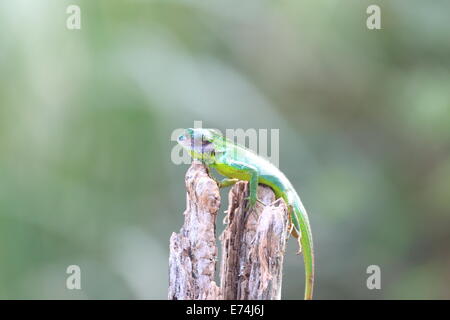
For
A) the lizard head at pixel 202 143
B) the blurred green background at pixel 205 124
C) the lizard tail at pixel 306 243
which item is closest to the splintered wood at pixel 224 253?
the lizard tail at pixel 306 243

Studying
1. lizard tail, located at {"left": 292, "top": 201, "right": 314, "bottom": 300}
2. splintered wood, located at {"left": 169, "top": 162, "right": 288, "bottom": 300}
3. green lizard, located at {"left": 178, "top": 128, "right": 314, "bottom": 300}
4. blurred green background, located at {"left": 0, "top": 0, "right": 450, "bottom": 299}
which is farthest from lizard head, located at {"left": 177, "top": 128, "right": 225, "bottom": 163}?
blurred green background, located at {"left": 0, "top": 0, "right": 450, "bottom": 299}

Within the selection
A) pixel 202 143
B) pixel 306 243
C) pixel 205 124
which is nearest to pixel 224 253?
pixel 306 243

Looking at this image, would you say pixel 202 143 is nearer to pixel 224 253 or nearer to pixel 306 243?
pixel 224 253

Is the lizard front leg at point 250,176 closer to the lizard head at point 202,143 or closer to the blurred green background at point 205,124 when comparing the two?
the lizard head at point 202,143

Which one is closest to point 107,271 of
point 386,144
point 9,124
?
point 9,124

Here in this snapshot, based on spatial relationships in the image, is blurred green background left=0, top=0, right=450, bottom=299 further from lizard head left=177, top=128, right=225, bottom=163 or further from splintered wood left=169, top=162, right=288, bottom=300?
splintered wood left=169, top=162, right=288, bottom=300

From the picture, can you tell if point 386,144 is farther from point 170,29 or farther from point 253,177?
point 253,177

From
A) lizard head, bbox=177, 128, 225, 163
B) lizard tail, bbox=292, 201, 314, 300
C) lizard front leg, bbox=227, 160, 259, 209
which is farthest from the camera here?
lizard head, bbox=177, 128, 225, 163
